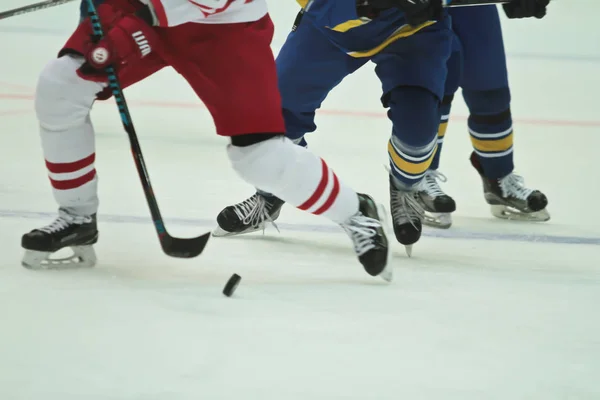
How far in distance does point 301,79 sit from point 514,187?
0.86 m

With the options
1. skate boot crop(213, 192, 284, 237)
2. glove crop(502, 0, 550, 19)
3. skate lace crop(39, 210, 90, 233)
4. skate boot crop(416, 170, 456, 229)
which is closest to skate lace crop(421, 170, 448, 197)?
skate boot crop(416, 170, 456, 229)

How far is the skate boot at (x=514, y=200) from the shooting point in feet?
9.21

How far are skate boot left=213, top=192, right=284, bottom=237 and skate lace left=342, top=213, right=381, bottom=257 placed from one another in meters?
0.43

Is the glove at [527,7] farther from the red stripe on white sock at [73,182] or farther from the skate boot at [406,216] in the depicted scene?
the red stripe on white sock at [73,182]

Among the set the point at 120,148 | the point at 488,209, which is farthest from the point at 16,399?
the point at 120,148

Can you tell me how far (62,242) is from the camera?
1.94m

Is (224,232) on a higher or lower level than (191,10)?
lower

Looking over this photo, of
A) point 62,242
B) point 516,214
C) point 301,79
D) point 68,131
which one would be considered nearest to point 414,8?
point 301,79

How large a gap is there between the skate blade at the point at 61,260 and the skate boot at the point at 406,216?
2.47ft

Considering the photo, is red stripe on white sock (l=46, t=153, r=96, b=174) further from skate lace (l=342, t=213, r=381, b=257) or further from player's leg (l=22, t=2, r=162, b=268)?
skate lace (l=342, t=213, r=381, b=257)

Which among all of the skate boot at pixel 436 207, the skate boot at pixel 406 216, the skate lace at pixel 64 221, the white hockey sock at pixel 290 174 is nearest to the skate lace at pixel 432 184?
the skate boot at pixel 436 207

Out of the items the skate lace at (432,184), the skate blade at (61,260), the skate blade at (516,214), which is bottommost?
the skate blade at (516,214)

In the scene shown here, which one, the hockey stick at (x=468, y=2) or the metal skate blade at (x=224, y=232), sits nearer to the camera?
the hockey stick at (x=468, y=2)

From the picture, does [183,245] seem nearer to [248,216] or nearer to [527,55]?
[248,216]
